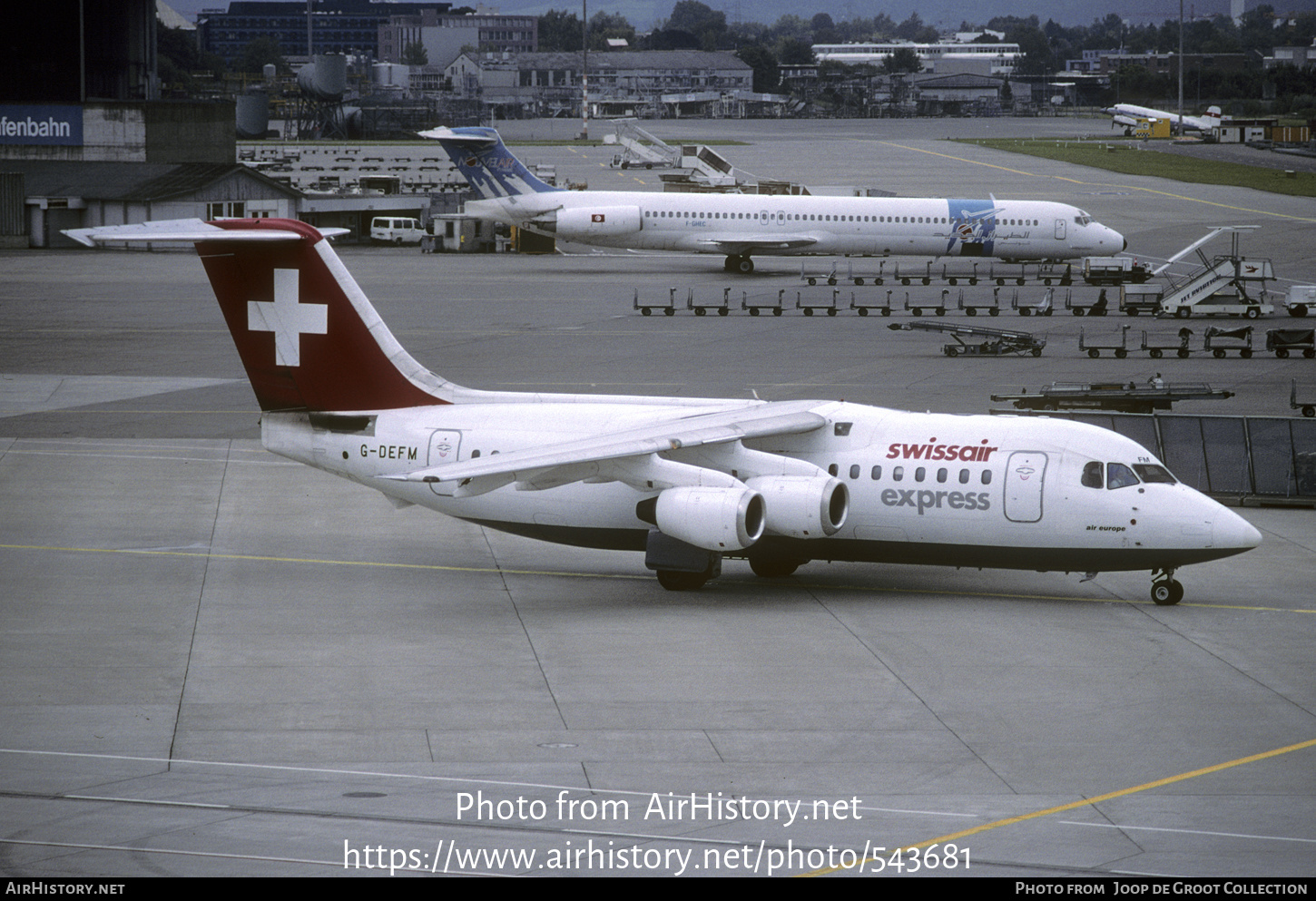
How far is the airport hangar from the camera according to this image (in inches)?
632

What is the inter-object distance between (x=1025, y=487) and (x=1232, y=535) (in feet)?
11.2

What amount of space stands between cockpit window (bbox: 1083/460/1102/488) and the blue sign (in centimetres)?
9096

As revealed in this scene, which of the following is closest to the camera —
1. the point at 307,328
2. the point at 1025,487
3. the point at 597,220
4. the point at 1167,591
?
the point at 1025,487

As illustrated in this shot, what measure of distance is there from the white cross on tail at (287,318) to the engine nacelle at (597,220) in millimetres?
56661

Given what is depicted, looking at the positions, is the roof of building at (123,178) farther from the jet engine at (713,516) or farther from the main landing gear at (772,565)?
the jet engine at (713,516)

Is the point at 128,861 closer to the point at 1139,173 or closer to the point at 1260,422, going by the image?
the point at 1260,422

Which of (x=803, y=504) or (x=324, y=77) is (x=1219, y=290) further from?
(x=324, y=77)

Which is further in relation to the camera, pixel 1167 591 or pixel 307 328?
pixel 307 328

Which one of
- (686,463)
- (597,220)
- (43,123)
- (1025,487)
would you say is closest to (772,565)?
(686,463)

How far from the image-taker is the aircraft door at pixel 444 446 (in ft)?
95.0

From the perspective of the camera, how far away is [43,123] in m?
103

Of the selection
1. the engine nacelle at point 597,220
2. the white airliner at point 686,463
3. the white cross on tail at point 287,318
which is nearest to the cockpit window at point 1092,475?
the white airliner at point 686,463
